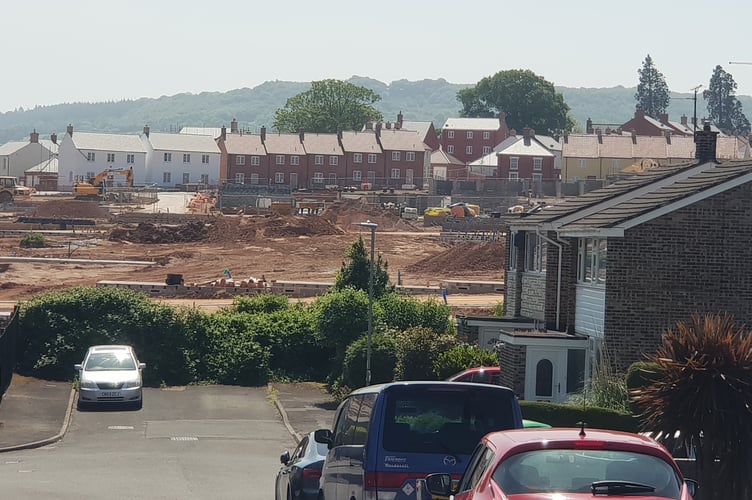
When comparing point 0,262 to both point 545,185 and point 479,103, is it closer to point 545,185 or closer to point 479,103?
point 545,185

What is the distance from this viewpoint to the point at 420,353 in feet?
109

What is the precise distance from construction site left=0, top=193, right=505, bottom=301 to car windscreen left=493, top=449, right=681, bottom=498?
52.1 meters

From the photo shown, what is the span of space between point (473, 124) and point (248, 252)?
88.4m

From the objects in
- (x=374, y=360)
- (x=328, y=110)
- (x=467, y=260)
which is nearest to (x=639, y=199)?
(x=374, y=360)

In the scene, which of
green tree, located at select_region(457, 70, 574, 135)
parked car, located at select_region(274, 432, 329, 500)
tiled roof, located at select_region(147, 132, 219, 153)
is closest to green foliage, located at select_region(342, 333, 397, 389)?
parked car, located at select_region(274, 432, 329, 500)

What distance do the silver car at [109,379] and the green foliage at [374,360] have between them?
228 inches

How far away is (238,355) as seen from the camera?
3906cm

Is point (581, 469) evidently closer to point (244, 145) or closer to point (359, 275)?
point (359, 275)

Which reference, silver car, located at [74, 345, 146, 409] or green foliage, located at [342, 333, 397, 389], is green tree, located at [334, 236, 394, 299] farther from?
silver car, located at [74, 345, 146, 409]

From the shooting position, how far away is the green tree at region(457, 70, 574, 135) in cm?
18225

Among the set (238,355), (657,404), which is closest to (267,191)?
(238,355)

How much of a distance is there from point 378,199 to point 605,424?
8851 centimetres

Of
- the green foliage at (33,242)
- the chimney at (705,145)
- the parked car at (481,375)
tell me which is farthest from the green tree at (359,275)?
the green foliage at (33,242)

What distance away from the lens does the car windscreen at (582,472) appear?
322 inches
